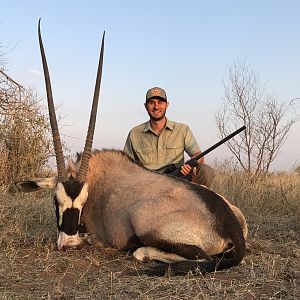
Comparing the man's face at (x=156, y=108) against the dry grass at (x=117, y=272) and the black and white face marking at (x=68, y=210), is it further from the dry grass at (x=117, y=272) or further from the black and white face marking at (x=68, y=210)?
the black and white face marking at (x=68, y=210)

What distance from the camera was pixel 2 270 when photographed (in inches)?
152

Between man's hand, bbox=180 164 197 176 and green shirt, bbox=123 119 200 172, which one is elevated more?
green shirt, bbox=123 119 200 172

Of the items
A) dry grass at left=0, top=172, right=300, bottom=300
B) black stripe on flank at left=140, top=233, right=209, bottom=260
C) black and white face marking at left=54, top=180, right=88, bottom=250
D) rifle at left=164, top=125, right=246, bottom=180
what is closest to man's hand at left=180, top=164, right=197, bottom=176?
rifle at left=164, top=125, right=246, bottom=180

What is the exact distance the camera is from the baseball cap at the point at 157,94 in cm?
633

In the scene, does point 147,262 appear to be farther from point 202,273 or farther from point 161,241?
point 202,273

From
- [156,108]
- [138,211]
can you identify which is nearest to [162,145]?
[156,108]

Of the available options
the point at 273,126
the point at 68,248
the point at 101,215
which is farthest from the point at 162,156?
the point at 273,126

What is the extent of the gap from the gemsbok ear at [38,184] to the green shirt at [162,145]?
1692 millimetres

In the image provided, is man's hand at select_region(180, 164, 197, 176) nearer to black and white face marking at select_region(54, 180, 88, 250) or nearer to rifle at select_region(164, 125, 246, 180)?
rifle at select_region(164, 125, 246, 180)

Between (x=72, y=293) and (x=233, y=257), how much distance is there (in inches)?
55.0

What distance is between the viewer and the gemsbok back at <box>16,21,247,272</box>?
4.08 m

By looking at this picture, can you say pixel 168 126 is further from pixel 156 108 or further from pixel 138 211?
pixel 138 211

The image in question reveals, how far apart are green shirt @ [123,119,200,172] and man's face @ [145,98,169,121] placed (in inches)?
6.2

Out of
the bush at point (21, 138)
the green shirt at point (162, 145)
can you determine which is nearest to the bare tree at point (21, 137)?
the bush at point (21, 138)
